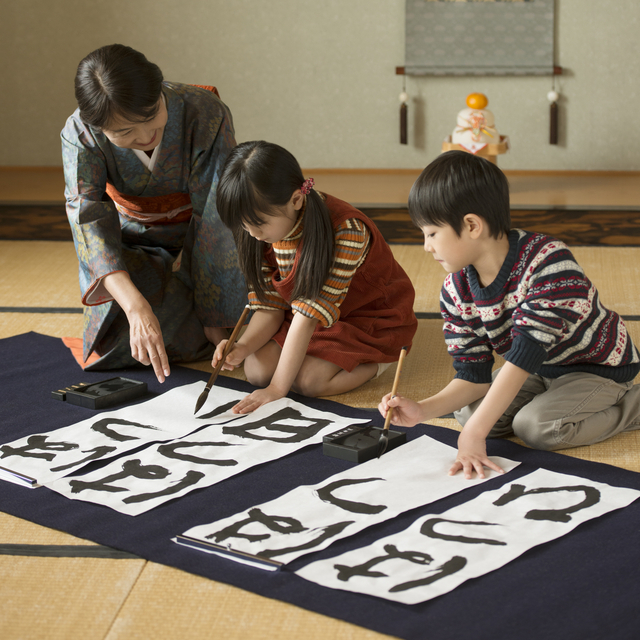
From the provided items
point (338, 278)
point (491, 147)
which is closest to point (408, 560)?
point (338, 278)

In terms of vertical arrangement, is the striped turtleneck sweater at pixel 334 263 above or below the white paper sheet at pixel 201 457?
above

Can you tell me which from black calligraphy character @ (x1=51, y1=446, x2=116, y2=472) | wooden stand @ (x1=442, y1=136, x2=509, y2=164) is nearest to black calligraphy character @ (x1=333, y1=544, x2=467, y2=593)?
black calligraphy character @ (x1=51, y1=446, x2=116, y2=472)

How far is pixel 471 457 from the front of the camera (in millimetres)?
1374

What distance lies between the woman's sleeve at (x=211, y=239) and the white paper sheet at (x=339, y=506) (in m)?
0.77

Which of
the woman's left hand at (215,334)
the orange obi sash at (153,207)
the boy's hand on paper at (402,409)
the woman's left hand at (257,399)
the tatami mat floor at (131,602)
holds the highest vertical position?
the orange obi sash at (153,207)

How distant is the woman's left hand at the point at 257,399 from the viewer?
1683 mm

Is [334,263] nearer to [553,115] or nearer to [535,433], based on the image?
[535,433]

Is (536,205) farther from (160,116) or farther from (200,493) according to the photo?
(200,493)

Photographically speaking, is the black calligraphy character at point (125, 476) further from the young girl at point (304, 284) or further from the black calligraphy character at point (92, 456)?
the young girl at point (304, 284)

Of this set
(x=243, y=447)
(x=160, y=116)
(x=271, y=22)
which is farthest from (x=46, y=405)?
(x=271, y=22)

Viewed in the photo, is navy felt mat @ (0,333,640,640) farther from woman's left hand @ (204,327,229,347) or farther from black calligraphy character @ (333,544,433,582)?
woman's left hand @ (204,327,229,347)

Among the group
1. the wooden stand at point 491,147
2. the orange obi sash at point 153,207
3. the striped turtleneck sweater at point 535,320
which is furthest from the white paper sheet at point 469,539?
the wooden stand at point 491,147

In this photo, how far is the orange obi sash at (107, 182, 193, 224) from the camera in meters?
2.06

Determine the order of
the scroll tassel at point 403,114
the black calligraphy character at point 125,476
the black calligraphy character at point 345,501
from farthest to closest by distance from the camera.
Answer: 1. the scroll tassel at point 403,114
2. the black calligraphy character at point 125,476
3. the black calligraphy character at point 345,501
